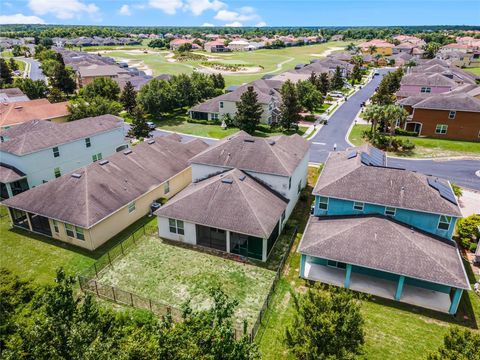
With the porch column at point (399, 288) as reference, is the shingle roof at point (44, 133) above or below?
above

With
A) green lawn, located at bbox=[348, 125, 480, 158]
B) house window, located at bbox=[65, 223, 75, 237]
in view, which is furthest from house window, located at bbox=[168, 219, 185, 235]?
green lawn, located at bbox=[348, 125, 480, 158]

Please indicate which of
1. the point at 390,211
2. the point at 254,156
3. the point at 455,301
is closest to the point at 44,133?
the point at 254,156

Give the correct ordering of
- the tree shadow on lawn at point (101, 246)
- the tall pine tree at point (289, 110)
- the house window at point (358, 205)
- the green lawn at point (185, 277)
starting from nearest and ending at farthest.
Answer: the green lawn at point (185, 277) < the house window at point (358, 205) < the tree shadow on lawn at point (101, 246) < the tall pine tree at point (289, 110)

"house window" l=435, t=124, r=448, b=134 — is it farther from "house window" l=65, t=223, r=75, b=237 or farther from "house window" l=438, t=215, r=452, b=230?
"house window" l=65, t=223, r=75, b=237

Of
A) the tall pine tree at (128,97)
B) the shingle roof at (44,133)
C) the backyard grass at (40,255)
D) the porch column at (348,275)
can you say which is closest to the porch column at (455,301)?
the porch column at (348,275)

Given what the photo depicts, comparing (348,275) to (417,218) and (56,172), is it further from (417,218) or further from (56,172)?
(56,172)

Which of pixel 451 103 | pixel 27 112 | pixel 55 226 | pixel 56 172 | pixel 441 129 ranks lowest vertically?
pixel 55 226

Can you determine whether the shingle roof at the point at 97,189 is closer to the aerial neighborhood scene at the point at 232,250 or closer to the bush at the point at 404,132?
the aerial neighborhood scene at the point at 232,250
